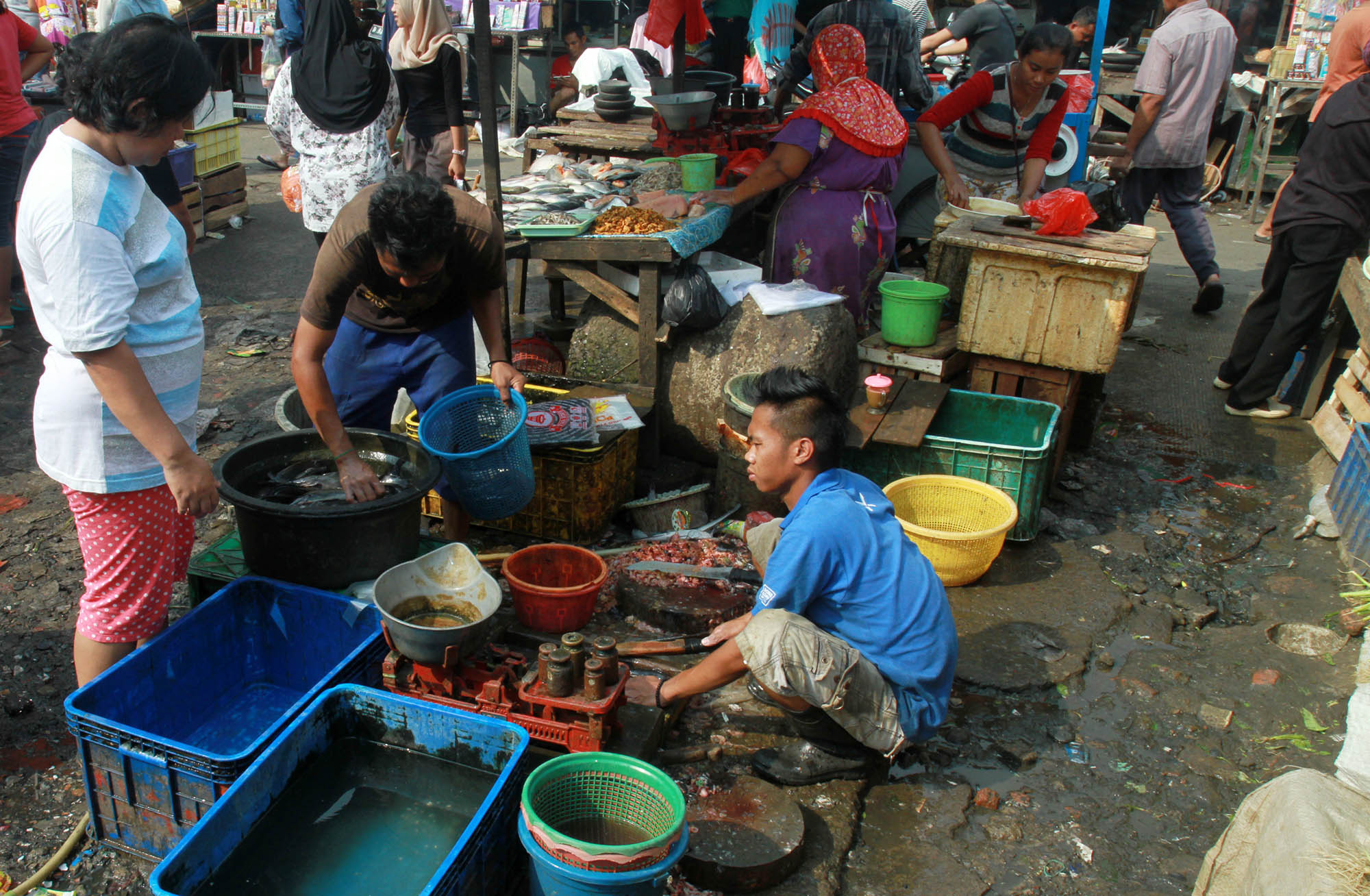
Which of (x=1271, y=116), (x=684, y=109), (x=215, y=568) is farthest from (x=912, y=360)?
(x=1271, y=116)

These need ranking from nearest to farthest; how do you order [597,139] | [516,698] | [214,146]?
[516,698] < [597,139] < [214,146]

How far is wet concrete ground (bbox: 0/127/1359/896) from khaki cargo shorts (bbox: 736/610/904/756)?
32cm

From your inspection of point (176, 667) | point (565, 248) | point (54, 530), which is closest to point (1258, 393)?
point (565, 248)

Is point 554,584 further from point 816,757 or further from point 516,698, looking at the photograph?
point 816,757

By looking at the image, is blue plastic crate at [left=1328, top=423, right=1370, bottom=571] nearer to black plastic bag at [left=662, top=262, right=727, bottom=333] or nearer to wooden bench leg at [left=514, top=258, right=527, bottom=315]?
black plastic bag at [left=662, top=262, right=727, bottom=333]

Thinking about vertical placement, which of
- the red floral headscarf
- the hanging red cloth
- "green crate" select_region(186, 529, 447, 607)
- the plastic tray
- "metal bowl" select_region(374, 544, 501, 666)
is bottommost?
"green crate" select_region(186, 529, 447, 607)

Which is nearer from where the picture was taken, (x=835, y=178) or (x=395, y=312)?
(x=395, y=312)

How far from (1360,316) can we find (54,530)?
6.41 metres

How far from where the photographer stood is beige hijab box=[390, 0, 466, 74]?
6.18m

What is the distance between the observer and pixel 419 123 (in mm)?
6738

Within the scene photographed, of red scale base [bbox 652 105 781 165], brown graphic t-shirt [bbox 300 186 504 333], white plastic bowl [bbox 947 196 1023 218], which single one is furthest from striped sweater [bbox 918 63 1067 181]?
brown graphic t-shirt [bbox 300 186 504 333]

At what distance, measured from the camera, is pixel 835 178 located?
5129mm

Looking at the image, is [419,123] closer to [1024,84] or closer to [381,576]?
[1024,84]

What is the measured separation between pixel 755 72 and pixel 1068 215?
272 inches
